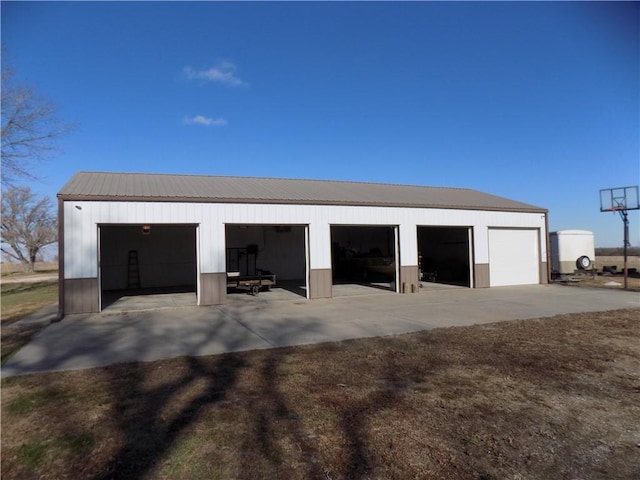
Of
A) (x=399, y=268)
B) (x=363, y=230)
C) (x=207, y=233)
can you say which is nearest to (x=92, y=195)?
(x=207, y=233)

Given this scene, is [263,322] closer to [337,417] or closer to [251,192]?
[337,417]

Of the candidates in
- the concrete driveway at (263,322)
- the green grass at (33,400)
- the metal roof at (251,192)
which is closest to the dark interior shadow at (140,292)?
the concrete driveway at (263,322)

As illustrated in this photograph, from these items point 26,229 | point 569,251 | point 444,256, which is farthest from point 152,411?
point 26,229

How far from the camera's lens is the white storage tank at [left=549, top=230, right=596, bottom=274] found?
20219mm

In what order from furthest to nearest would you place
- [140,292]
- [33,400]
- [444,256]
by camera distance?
[444,256] → [140,292] → [33,400]

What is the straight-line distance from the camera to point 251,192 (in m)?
15.1

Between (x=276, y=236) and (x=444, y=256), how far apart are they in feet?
28.4

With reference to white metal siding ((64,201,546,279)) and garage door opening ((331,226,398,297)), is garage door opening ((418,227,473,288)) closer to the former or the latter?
garage door opening ((331,226,398,297))

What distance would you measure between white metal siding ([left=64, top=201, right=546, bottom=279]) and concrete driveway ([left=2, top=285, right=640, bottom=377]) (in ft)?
5.04

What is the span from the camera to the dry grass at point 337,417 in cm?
331

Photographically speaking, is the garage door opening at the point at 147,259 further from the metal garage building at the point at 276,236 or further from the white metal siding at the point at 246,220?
the white metal siding at the point at 246,220

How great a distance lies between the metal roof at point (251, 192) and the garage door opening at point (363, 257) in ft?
8.12

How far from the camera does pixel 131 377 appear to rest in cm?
557

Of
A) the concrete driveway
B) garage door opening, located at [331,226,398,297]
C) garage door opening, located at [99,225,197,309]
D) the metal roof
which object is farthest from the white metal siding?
garage door opening, located at [99,225,197,309]
